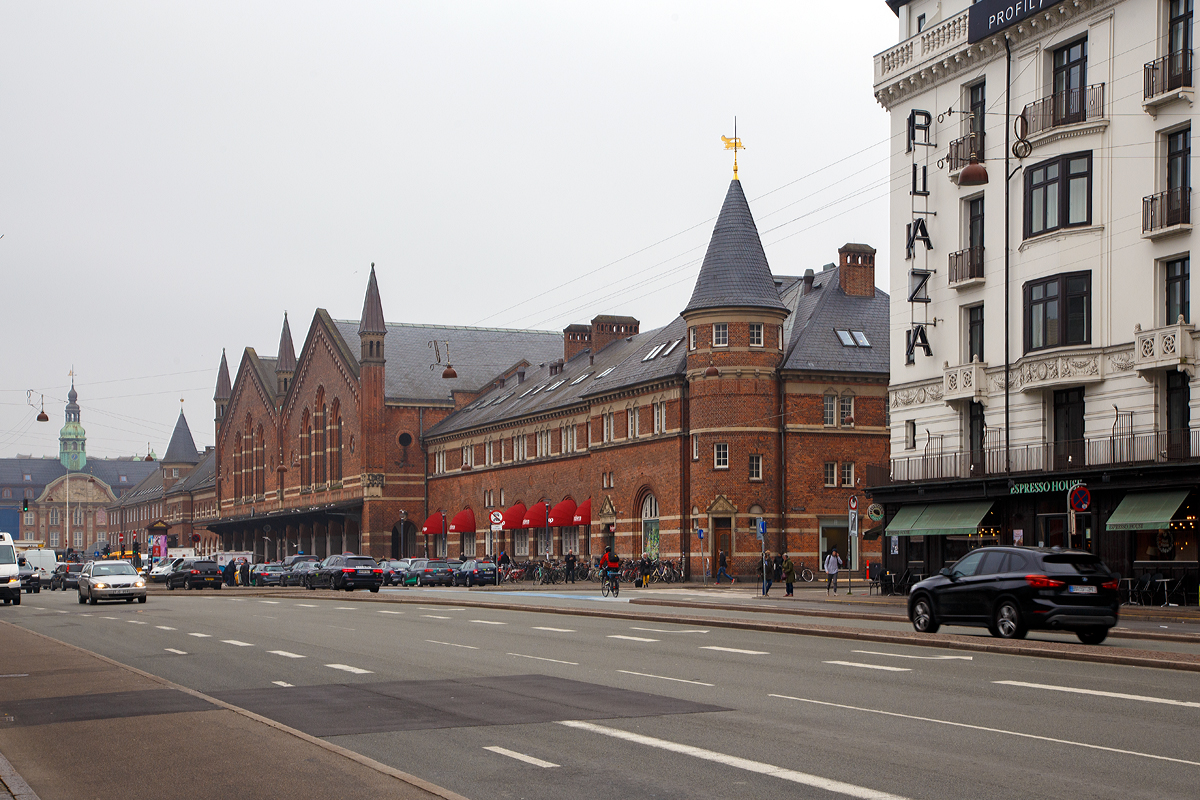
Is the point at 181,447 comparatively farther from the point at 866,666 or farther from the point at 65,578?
the point at 866,666

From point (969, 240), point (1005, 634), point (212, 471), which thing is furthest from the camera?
point (212, 471)

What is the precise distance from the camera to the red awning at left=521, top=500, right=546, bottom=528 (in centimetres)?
7119

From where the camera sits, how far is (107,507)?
193 metres

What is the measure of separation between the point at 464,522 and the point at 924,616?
2388 inches

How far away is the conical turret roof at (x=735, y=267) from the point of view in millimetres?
58719

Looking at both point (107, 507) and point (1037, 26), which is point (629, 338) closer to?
point (1037, 26)

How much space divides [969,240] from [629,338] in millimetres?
39458

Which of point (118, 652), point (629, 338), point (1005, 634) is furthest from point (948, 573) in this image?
point (629, 338)

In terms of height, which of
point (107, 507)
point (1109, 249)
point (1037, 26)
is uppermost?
point (1037, 26)

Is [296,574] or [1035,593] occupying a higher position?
[1035,593]

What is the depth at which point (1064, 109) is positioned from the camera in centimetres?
3603

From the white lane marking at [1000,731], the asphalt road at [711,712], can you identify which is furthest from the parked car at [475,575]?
the white lane marking at [1000,731]

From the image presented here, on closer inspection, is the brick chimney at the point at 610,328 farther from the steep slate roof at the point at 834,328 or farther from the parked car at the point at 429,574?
the parked car at the point at 429,574

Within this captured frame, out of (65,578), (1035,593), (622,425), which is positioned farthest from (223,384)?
(1035,593)
